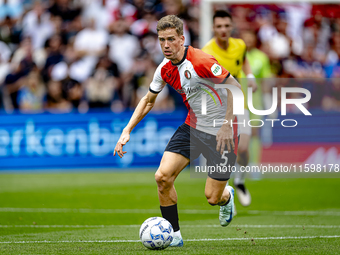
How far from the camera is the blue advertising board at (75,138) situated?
15141 mm

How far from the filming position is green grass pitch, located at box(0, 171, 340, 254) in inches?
237

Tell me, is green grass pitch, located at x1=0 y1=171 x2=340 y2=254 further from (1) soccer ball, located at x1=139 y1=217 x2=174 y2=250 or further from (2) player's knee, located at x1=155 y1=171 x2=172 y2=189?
(2) player's knee, located at x1=155 y1=171 x2=172 y2=189

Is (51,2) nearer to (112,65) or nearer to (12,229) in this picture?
(112,65)

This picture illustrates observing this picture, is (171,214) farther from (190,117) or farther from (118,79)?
(118,79)

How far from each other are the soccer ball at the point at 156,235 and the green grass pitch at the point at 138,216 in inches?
3.4

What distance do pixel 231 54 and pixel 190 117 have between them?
90.0 inches

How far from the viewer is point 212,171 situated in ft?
21.6

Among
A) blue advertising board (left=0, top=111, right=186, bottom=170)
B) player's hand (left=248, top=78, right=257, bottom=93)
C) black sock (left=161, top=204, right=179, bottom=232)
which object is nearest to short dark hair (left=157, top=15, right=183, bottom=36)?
black sock (left=161, top=204, right=179, bottom=232)

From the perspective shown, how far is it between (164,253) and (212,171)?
140cm

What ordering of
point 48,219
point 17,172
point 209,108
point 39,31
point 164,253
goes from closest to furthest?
point 164,253
point 209,108
point 48,219
point 17,172
point 39,31

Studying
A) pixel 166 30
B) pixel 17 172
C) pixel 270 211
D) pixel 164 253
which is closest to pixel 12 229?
pixel 164 253

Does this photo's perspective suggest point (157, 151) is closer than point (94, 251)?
No

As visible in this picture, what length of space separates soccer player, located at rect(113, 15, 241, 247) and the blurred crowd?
852 centimetres

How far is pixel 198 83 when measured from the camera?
246 inches
